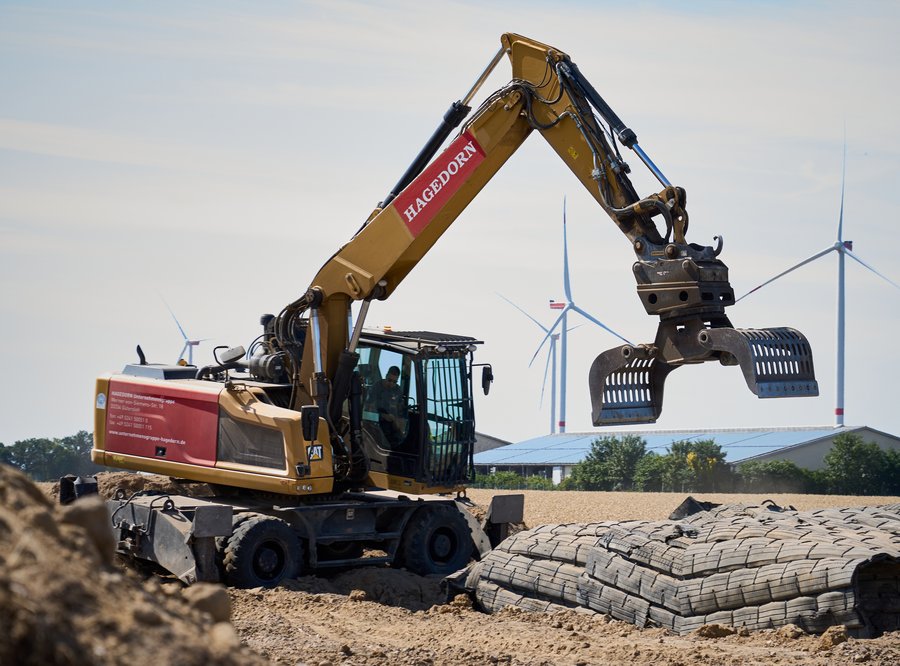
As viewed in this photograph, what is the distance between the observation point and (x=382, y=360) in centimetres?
1480

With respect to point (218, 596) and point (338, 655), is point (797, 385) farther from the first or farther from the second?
point (218, 596)

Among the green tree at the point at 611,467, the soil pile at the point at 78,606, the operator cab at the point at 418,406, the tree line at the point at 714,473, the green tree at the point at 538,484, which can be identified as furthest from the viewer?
the green tree at the point at 611,467

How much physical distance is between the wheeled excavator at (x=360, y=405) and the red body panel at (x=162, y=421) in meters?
0.02

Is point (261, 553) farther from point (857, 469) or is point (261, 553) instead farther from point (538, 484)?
point (538, 484)

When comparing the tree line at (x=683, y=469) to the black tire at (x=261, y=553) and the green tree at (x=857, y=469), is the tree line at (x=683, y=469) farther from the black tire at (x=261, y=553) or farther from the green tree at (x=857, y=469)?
the black tire at (x=261, y=553)

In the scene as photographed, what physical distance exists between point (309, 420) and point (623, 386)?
3.61 m

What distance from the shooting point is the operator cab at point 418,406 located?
1451cm

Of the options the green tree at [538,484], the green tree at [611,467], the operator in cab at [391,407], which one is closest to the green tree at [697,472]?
the green tree at [611,467]

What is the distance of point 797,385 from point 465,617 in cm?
378

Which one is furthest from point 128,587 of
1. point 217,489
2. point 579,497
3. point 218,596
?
point 579,497

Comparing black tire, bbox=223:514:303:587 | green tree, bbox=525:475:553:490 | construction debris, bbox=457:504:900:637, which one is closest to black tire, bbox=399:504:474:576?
black tire, bbox=223:514:303:587

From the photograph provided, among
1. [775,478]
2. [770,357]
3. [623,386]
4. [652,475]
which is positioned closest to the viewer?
[770,357]

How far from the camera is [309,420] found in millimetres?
13312

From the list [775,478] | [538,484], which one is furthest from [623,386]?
[538,484]
